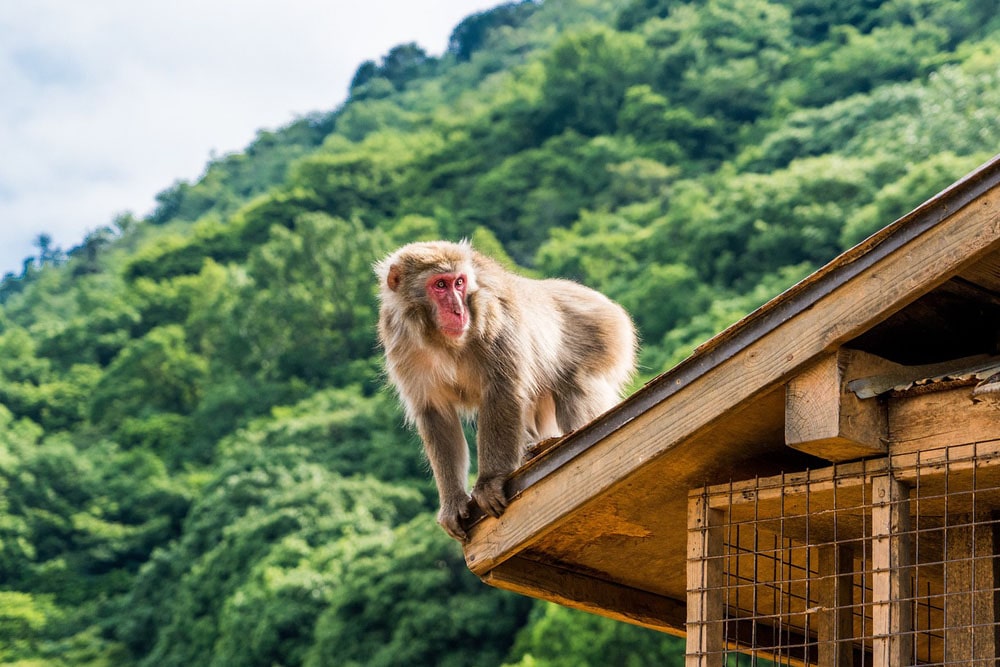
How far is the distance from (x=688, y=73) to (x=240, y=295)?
17.6 metres

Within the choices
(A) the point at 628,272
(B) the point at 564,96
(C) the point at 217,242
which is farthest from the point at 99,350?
(A) the point at 628,272

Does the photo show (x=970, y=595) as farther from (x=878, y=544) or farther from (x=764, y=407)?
(x=764, y=407)

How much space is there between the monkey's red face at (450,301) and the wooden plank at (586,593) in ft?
3.54

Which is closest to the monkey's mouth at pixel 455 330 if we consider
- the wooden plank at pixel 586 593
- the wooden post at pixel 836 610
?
the wooden plank at pixel 586 593

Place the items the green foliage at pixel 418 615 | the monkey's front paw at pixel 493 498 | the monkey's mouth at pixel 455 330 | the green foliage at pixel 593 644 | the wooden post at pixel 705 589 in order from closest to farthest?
the wooden post at pixel 705 589
the monkey's front paw at pixel 493 498
the monkey's mouth at pixel 455 330
the green foliage at pixel 593 644
the green foliage at pixel 418 615

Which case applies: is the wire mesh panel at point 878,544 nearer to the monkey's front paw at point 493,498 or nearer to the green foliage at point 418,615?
the monkey's front paw at point 493,498

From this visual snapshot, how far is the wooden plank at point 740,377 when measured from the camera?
3562 mm

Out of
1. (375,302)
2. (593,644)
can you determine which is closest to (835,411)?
(593,644)

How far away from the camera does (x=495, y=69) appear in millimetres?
75125

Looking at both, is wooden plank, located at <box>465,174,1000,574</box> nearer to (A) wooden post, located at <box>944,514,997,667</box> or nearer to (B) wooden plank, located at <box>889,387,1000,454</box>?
(B) wooden plank, located at <box>889,387,1000,454</box>

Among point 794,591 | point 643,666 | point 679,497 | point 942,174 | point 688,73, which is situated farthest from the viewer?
point 688,73

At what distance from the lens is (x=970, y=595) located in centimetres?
391

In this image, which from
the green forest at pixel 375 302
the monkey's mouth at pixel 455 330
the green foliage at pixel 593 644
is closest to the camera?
the monkey's mouth at pixel 455 330

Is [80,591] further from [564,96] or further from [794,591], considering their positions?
[794,591]
